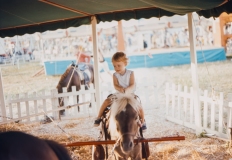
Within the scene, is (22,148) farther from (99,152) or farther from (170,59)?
(170,59)

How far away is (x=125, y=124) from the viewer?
11.9ft

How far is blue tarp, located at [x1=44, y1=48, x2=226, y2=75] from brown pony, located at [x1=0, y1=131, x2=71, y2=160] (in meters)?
17.8

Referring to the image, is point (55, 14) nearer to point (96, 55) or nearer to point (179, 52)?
point (96, 55)

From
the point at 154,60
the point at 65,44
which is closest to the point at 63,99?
the point at 154,60

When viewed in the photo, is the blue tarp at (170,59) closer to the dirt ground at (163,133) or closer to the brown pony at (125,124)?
the dirt ground at (163,133)

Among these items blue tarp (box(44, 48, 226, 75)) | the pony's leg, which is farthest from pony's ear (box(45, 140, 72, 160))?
blue tarp (box(44, 48, 226, 75))

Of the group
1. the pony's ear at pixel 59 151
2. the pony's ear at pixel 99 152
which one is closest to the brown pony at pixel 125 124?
the pony's ear at pixel 99 152

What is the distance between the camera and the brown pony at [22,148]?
56.3 inches

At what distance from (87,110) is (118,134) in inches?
219

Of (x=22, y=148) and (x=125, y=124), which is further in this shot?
(x=125, y=124)

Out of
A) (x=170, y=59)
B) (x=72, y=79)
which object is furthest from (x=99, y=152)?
(x=170, y=59)

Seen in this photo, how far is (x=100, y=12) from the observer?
6527 millimetres

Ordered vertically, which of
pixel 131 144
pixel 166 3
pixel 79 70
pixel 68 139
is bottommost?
pixel 68 139

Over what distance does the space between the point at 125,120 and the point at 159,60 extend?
16793 millimetres
